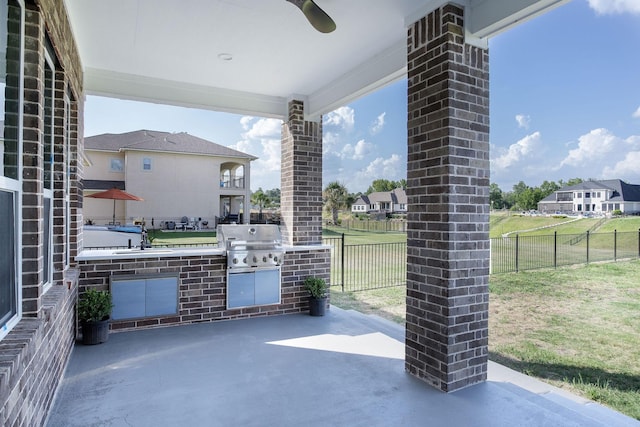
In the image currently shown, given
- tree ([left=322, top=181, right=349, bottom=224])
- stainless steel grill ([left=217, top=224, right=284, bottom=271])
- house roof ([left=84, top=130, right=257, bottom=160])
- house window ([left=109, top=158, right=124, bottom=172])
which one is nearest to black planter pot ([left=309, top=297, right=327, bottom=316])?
stainless steel grill ([left=217, top=224, right=284, bottom=271])

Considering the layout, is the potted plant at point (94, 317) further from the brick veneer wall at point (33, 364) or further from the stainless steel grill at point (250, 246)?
the stainless steel grill at point (250, 246)

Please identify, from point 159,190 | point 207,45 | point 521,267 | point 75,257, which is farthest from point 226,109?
point 159,190

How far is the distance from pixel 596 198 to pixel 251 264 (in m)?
3.78

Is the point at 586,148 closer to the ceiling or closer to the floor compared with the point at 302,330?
closer to the ceiling

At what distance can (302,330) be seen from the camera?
4.34m

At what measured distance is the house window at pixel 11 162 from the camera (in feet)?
5.74

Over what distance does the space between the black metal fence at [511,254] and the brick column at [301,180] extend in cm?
108

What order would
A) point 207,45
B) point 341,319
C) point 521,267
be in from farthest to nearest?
point 521,267 < point 341,319 < point 207,45

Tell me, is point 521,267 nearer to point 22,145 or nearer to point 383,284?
point 383,284

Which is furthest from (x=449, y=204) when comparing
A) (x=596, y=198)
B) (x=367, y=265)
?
(x=367, y=265)

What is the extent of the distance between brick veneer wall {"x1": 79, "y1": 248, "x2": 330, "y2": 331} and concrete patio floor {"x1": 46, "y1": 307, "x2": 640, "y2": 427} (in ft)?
1.65

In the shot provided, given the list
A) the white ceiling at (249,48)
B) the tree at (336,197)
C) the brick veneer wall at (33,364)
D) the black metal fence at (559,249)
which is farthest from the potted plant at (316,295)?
the tree at (336,197)

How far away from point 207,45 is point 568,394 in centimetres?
439

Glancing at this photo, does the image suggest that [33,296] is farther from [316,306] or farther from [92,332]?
[316,306]
